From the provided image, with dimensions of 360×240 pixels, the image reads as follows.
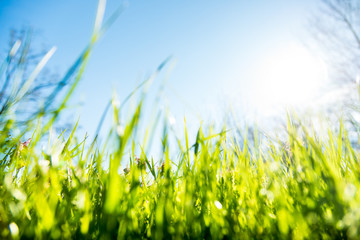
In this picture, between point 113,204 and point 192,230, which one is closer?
point 113,204

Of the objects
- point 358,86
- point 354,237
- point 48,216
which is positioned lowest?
point 354,237

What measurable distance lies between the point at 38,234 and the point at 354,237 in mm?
623

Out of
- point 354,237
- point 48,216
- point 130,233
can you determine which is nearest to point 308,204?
point 354,237

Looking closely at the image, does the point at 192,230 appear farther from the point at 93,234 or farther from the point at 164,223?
the point at 93,234

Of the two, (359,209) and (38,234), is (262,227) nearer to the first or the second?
(359,209)

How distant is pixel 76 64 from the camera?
0.39 metres

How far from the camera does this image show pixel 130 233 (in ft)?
1.77

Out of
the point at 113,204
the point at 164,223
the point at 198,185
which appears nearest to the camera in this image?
the point at 113,204

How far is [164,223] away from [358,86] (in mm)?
619

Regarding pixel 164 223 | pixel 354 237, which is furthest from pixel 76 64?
pixel 354 237

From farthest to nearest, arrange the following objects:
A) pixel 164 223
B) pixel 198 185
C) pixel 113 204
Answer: pixel 198 185 → pixel 164 223 → pixel 113 204

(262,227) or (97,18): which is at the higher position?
(97,18)

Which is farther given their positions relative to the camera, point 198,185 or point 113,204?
point 198,185

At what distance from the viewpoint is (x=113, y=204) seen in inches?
14.5
